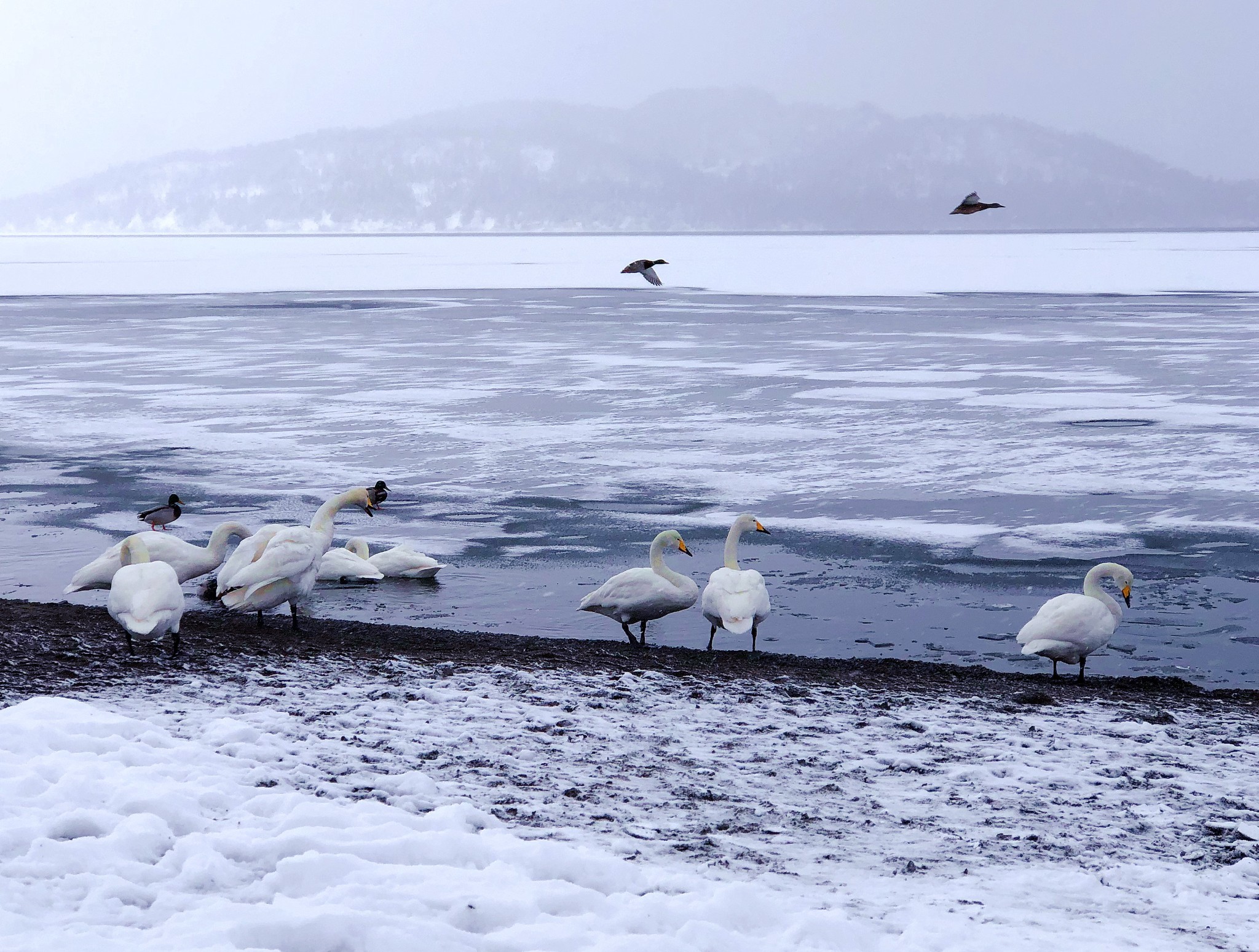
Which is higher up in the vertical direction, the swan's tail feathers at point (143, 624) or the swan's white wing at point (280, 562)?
the swan's white wing at point (280, 562)

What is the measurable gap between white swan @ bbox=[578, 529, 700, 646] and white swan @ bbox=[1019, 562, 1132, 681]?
2.13m

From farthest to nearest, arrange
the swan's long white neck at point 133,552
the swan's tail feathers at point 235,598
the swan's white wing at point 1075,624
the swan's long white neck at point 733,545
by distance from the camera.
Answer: the swan's long white neck at point 733,545, the swan's tail feathers at point 235,598, the swan's long white neck at point 133,552, the swan's white wing at point 1075,624

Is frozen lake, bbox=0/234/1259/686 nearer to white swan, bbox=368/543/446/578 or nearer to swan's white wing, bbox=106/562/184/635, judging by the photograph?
white swan, bbox=368/543/446/578

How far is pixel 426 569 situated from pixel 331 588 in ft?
2.77

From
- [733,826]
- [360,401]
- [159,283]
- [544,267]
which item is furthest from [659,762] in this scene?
[544,267]

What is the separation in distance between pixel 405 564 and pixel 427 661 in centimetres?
248

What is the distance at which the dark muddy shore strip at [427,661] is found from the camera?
746cm

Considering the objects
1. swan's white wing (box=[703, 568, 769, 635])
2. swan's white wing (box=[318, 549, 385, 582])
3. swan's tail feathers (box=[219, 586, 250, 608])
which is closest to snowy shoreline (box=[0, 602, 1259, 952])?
swan's white wing (box=[703, 568, 769, 635])

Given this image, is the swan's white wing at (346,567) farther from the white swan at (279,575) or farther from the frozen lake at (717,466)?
the white swan at (279,575)

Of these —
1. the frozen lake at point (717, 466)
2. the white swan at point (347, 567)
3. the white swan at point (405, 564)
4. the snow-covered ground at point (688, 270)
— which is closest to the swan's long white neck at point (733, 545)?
the frozen lake at point (717, 466)

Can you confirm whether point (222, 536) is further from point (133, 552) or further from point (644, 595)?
point (644, 595)

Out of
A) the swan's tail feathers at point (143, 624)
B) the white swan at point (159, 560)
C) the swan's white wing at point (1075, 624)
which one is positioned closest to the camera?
the swan's tail feathers at point (143, 624)

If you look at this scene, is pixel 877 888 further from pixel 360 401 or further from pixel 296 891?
pixel 360 401

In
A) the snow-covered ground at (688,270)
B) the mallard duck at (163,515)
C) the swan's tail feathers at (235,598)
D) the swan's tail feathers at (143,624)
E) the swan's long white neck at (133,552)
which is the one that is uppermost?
the snow-covered ground at (688,270)
